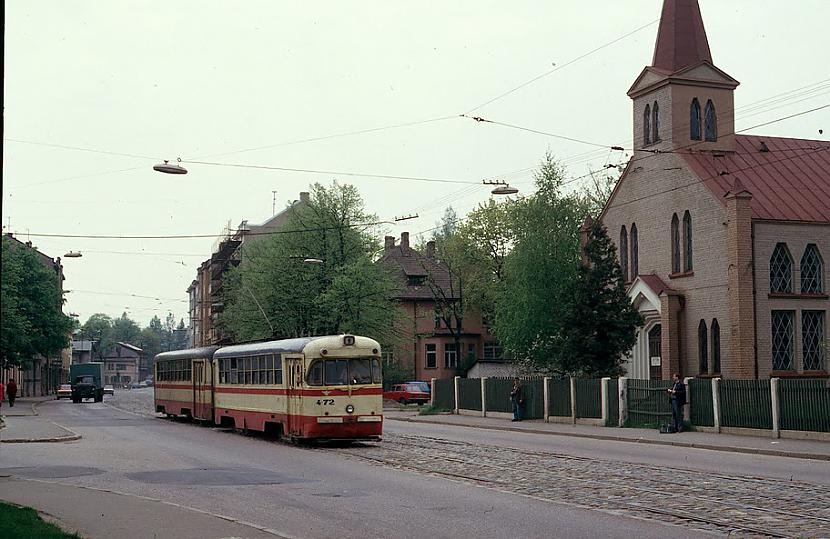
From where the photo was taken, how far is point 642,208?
50594 mm

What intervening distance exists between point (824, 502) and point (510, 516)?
435 centimetres

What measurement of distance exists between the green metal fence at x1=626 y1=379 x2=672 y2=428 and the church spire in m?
19.6

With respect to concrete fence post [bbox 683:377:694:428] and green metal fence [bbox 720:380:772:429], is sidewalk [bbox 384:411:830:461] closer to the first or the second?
green metal fence [bbox 720:380:772:429]

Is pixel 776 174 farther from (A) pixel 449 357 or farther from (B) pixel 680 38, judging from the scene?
(A) pixel 449 357

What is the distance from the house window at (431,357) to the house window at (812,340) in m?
38.1

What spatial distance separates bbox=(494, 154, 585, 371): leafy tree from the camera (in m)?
55.2

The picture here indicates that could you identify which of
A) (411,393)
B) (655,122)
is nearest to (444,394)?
(411,393)

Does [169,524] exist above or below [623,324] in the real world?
below

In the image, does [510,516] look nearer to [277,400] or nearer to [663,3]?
[277,400]

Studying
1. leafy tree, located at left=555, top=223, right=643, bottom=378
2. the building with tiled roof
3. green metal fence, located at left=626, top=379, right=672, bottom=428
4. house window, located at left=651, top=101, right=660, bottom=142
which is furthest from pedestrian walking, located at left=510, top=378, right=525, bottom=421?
the building with tiled roof

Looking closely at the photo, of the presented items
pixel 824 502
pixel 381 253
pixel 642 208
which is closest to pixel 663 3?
pixel 642 208

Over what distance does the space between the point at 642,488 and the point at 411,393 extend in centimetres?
4831

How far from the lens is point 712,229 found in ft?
149

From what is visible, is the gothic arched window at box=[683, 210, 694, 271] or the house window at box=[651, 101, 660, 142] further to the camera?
the house window at box=[651, 101, 660, 142]
